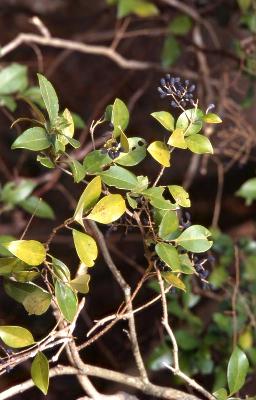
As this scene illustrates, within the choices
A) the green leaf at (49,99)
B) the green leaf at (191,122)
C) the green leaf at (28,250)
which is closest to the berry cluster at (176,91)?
the green leaf at (191,122)

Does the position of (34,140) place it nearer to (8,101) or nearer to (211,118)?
(211,118)

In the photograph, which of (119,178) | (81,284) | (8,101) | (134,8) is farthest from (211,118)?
(134,8)

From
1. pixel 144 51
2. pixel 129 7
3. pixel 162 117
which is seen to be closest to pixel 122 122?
pixel 162 117

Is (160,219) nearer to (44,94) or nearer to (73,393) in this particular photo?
(44,94)

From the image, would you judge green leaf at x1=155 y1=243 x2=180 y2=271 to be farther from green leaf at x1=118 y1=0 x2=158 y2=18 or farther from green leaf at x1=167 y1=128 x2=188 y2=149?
green leaf at x1=118 y1=0 x2=158 y2=18

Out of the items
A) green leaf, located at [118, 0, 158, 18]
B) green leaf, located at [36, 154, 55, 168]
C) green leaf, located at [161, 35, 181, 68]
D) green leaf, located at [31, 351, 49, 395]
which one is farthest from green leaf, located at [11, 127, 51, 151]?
green leaf, located at [161, 35, 181, 68]

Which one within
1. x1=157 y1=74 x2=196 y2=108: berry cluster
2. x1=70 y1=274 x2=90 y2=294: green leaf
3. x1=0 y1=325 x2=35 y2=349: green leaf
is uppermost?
x1=157 y1=74 x2=196 y2=108: berry cluster
